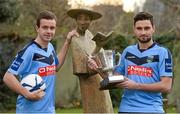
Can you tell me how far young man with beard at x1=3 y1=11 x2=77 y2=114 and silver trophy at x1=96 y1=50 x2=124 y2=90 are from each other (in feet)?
1.48

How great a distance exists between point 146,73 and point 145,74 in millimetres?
13

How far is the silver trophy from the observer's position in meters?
4.13

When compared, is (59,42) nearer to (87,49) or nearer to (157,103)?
(87,49)

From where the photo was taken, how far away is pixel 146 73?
4.16 meters

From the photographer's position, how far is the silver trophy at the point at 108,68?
4.13 m

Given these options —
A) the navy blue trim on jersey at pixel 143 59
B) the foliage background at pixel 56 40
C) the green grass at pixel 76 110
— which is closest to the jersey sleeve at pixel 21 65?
the navy blue trim on jersey at pixel 143 59

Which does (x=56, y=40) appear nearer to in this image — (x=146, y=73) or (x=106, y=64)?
(x=106, y=64)

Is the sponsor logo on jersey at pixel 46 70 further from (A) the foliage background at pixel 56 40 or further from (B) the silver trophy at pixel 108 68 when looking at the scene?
(A) the foliage background at pixel 56 40

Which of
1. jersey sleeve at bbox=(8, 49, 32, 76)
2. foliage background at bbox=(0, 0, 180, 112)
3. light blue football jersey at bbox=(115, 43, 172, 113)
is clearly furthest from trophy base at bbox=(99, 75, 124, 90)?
foliage background at bbox=(0, 0, 180, 112)

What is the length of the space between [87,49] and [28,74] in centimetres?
97

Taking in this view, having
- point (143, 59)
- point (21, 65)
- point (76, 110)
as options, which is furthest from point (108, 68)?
point (76, 110)

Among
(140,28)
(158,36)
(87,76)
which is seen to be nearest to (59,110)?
(158,36)

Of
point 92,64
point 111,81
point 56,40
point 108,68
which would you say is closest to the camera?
point 111,81

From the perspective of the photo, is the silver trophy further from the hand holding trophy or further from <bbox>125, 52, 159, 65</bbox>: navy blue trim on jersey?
<bbox>125, 52, 159, 65</bbox>: navy blue trim on jersey
